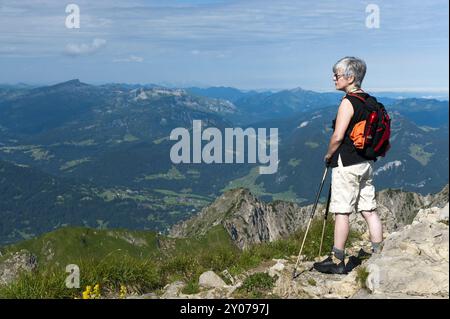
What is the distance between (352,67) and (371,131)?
1.31 m

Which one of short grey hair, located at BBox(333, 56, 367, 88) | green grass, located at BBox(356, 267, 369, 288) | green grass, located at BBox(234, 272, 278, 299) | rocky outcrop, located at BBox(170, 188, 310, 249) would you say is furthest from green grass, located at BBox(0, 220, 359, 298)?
rocky outcrop, located at BBox(170, 188, 310, 249)

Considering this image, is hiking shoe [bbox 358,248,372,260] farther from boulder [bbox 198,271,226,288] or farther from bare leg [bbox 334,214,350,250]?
boulder [bbox 198,271,226,288]

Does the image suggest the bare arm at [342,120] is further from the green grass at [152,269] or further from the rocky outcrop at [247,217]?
the rocky outcrop at [247,217]

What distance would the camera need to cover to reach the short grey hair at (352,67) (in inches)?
368

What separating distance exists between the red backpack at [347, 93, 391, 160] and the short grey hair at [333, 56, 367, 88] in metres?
0.43

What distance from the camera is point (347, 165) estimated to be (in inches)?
379

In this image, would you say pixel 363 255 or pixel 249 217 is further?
pixel 249 217

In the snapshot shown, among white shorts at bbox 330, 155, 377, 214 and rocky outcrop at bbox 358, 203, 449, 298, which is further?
white shorts at bbox 330, 155, 377, 214

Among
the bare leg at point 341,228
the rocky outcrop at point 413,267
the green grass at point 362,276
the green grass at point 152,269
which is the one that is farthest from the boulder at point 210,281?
the rocky outcrop at point 413,267

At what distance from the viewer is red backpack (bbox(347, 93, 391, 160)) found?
927cm

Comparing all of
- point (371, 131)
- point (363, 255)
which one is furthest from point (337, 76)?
point (363, 255)

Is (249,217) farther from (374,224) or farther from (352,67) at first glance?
(352,67)
